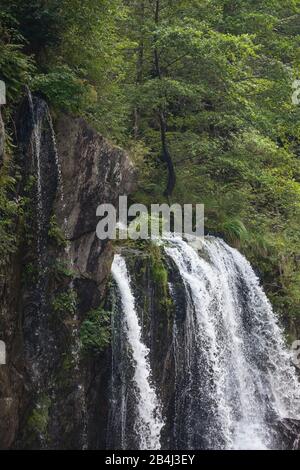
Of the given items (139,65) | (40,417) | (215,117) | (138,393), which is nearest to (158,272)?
(138,393)

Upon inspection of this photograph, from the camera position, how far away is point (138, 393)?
945 centimetres

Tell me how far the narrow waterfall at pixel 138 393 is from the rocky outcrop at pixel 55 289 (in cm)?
38

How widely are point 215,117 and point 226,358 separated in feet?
22.0

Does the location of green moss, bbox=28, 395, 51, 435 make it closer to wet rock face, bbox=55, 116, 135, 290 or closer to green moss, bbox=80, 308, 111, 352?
green moss, bbox=80, 308, 111, 352

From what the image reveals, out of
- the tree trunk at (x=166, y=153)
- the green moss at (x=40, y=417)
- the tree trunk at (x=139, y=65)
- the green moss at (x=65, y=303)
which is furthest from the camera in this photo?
the tree trunk at (x=139, y=65)

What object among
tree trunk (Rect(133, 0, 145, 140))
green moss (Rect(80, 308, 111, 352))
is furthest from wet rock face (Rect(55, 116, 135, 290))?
tree trunk (Rect(133, 0, 145, 140))

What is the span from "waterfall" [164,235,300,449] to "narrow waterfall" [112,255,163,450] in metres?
0.86

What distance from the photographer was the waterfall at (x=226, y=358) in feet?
34.4

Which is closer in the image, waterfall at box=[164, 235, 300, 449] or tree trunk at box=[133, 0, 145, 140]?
waterfall at box=[164, 235, 300, 449]

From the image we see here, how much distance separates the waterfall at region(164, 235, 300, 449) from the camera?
34.4 feet

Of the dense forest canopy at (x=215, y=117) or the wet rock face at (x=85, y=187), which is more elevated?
the dense forest canopy at (x=215, y=117)

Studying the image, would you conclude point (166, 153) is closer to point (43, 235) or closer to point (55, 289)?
point (43, 235)

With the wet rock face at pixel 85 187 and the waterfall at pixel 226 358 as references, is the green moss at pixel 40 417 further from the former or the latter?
the waterfall at pixel 226 358

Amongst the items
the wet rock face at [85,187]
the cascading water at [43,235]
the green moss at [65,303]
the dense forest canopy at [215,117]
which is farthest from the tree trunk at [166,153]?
the green moss at [65,303]
